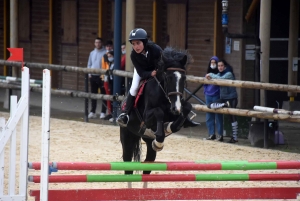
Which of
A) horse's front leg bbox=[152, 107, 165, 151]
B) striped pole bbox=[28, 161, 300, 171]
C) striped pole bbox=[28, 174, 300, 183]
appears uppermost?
horse's front leg bbox=[152, 107, 165, 151]

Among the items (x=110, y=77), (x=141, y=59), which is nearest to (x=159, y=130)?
(x=141, y=59)

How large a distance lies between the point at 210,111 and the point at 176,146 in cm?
86

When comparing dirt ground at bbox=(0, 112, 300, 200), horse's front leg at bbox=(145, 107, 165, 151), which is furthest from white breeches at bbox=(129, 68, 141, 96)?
dirt ground at bbox=(0, 112, 300, 200)

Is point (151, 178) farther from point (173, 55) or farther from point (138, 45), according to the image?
point (138, 45)

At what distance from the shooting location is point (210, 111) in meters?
12.6

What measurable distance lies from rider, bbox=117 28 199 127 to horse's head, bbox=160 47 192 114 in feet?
0.96

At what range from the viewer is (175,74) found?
7.43 meters

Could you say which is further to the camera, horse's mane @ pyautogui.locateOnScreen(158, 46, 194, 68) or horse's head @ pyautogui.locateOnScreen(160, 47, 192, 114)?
horse's mane @ pyautogui.locateOnScreen(158, 46, 194, 68)

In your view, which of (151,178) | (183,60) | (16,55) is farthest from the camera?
(183,60)

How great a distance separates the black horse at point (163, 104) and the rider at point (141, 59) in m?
0.08

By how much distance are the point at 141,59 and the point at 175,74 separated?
71 cm

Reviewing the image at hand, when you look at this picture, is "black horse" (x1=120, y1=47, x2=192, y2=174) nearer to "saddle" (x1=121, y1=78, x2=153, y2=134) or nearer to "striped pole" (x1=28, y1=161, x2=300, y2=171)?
"saddle" (x1=121, y1=78, x2=153, y2=134)

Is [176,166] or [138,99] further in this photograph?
[138,99]

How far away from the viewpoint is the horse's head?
7391mm
